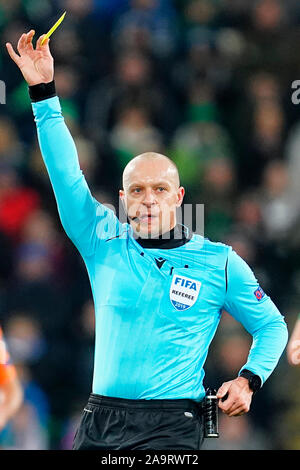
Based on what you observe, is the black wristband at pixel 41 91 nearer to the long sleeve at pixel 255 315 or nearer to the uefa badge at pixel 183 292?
the uefa badge at pixel 183 292

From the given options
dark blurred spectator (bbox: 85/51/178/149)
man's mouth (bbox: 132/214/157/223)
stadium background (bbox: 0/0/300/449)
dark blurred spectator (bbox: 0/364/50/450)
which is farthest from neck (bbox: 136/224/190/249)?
dark blurred spectator (bbox: 85/51/178/149)

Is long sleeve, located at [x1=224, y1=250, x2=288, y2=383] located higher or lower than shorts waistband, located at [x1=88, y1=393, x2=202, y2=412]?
higher

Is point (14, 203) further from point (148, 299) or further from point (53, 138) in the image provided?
point (148, 299)

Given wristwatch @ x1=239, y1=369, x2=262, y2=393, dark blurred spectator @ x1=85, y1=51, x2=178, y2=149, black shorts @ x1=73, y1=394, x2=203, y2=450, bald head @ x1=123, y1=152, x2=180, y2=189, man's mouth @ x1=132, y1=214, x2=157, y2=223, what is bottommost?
black shorts @ x1=73, y1=394, x2=203, y2=450

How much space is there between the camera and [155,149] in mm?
6590

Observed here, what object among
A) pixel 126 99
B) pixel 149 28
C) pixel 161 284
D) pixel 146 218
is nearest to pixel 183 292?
pixel 161 284

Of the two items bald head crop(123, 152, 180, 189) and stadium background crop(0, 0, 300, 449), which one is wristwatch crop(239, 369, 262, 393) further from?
stadium background crop(0, 0, 300, 449)

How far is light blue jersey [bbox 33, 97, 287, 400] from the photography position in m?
3.72

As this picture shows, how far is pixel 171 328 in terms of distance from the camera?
3.77 m

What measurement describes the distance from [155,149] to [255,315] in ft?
9.28

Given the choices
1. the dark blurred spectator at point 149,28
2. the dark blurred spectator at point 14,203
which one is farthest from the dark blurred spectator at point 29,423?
the dark blurred spectator at point 149,28

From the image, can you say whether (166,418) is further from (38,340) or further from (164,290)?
(38,340)

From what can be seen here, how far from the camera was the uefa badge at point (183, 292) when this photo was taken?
12.5 feet
